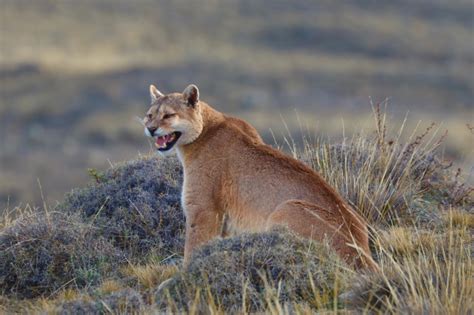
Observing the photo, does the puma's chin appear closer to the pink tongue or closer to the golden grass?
the pink tongue

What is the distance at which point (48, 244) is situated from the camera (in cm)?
978

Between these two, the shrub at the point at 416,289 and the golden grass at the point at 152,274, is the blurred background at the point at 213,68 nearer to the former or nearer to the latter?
the golden grass at the point at 152,274

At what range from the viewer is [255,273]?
8.00m

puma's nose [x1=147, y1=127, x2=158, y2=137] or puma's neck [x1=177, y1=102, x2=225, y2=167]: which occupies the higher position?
puma's nose [x1=147, y1=127, x2=158, y2=137]

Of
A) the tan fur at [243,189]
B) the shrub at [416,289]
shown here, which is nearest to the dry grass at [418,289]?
the shrub at [416,289]

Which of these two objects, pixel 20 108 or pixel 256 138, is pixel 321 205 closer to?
pixel 256 138

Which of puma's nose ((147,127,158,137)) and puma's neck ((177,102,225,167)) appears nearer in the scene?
puma's nose ((147,127,158,137))

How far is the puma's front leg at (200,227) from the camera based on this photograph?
369 inches

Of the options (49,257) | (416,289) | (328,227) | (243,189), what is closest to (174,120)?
(243,189)

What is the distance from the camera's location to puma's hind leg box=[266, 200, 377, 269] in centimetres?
847

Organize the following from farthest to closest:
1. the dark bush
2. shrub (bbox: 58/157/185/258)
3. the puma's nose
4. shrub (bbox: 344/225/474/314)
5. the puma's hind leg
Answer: shrub (bbox: 58/157/185/258) → the puma's nose → the puma's hind leg → the dark bush → shrub (bbox: 344/225/474/314)

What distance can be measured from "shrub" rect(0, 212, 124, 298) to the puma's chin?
44.7 inches

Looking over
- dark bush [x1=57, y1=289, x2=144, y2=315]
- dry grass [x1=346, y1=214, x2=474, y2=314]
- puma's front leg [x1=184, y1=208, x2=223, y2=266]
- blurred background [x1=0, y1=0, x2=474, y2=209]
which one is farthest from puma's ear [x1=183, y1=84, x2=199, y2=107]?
blurred background [x1=0, y1=0, x2=474, y2=209]

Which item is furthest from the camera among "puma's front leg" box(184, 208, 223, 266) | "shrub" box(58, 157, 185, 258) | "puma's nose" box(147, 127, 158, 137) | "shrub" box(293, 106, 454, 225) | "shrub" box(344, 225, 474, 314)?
"shrub" box(293, 106, 454, 225)
